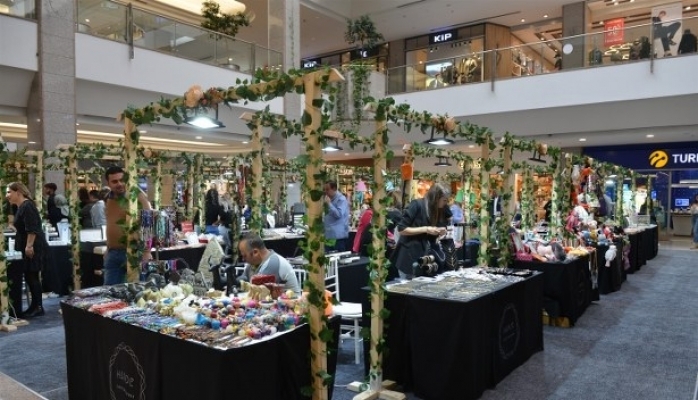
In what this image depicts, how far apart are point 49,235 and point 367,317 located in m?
6.15

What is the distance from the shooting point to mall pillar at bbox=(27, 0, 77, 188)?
9102 millimetres

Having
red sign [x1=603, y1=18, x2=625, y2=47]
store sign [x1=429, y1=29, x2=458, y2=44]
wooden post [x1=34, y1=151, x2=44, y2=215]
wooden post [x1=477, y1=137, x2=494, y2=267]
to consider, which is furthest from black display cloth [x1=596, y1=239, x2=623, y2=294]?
store sign [x1=429, y1=29, x2=458, y2=44]

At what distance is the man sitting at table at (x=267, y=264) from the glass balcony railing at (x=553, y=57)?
1046 centimetres

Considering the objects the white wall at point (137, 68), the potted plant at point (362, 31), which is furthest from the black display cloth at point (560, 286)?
the potted plant at point (362, 31)

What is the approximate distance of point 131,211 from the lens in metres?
4.28

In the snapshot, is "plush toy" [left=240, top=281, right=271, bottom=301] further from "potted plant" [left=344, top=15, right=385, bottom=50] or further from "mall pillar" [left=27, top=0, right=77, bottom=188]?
"potted plant" [left=344, top=15, right=385, bottom=50]

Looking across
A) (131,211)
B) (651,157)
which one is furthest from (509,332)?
(651,157)

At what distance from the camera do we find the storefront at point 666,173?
14914 millimetres

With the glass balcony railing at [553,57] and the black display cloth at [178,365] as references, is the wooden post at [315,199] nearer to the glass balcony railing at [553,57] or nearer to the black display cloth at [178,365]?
the black display cloth at [178,365]

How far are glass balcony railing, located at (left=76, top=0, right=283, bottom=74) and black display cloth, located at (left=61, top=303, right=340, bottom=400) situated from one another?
842cm

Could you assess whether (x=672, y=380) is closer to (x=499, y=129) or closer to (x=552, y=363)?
(x=552, y=363)

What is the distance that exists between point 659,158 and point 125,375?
53.4 ft

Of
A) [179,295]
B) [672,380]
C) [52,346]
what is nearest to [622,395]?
[672,380]

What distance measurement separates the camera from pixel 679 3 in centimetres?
1437
